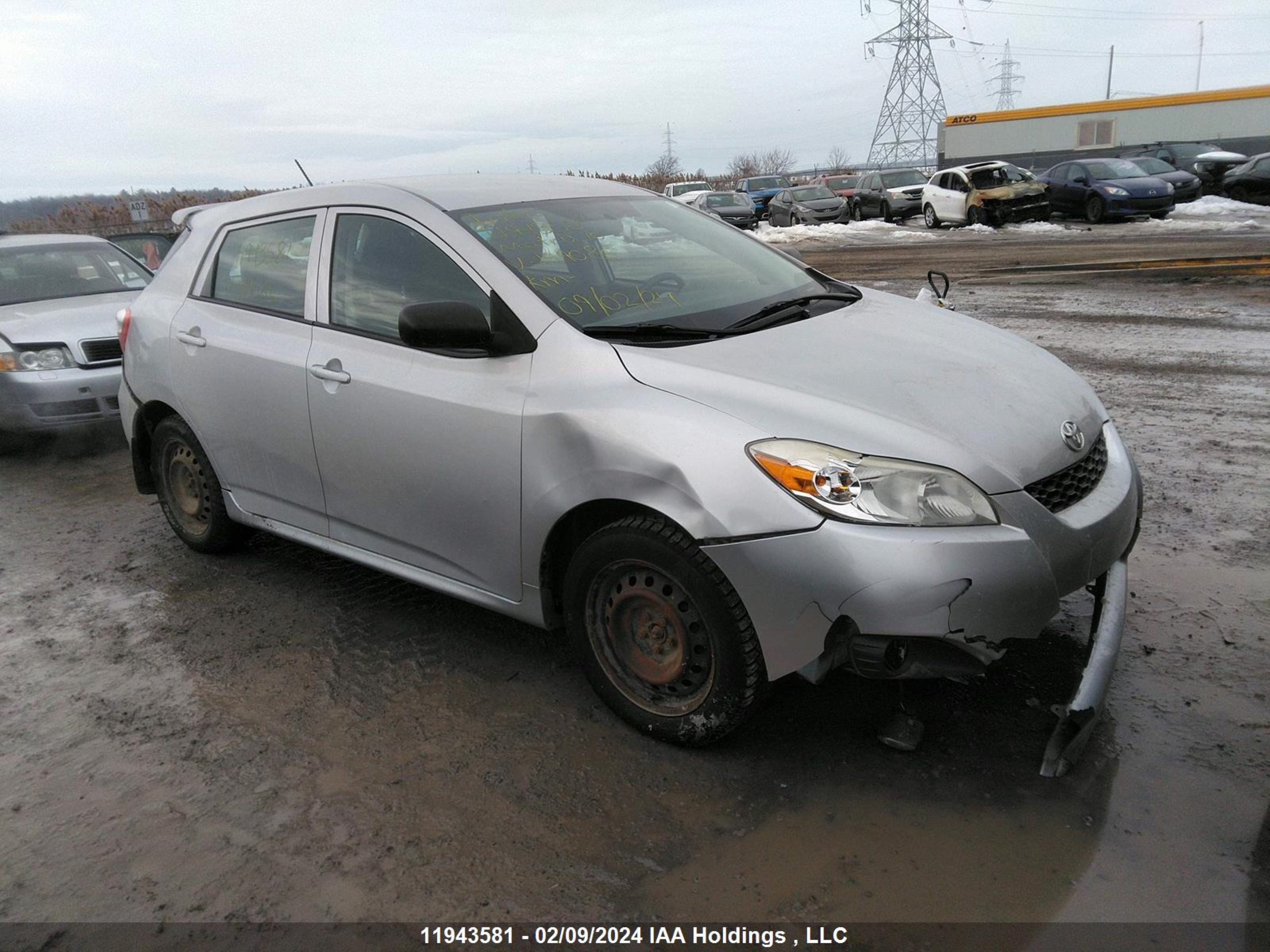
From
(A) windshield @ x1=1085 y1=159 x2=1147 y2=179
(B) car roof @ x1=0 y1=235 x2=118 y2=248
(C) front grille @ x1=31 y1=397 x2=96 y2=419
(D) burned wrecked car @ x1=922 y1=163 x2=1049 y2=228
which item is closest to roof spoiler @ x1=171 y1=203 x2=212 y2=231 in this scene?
(C) front grille @ x1=31 y1=397 x2=96 y2=419

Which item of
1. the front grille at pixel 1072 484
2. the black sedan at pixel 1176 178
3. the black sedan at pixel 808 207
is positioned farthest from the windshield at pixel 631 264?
the black sedan at pixel 808 207

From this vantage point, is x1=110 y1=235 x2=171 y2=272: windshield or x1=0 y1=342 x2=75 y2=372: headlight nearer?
x1=0 y1=342 x2=75 y2=372: headlight

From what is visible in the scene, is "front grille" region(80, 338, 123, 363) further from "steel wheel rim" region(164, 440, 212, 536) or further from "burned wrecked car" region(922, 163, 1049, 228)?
"burned wrecked car" region(922, 163, 1049, 228)

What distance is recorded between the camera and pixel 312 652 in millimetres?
3936

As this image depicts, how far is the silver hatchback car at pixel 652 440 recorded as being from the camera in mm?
2652

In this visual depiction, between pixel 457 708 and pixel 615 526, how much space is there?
3.24 feet

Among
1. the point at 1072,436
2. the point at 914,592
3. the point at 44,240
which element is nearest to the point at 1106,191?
the point at 44,240

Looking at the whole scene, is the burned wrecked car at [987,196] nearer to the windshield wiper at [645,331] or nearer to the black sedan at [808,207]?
the black sedan at [808,207]

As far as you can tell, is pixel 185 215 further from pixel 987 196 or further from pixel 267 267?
pixel 987 196

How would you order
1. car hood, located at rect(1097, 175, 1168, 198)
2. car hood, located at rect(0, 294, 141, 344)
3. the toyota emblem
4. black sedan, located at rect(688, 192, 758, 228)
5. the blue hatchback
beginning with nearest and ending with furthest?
the toyota emblem, car hood, located at rect(0, 294, 141, 344), car hood, located at rect(1097, 175, 1168, 198), black sedan, located at rect(688, 192, 758, 228), the blue hatchback

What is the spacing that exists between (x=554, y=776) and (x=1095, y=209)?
24309 mm

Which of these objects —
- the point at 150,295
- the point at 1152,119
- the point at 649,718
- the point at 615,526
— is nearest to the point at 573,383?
the point at 615,526

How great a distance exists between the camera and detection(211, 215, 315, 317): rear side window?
4051 mm

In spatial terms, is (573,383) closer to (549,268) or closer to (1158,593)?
(549,268)
